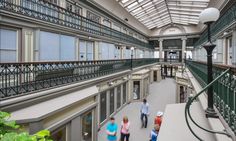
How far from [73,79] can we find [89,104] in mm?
1558

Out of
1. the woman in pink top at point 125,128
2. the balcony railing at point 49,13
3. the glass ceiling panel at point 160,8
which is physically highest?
the glass ceiling panel at point 160,8

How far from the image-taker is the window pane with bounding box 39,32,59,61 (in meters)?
8.88

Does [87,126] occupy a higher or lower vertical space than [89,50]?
lower

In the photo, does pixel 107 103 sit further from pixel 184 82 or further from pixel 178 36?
Result: pixel 178 36

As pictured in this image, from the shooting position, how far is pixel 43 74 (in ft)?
22.1

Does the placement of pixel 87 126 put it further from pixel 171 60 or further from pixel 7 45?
pixel 171 60

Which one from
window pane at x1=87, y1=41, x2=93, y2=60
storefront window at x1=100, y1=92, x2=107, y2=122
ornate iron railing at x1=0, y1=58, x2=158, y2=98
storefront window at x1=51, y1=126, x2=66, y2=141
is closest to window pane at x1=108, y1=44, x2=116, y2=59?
window pane at x1=87, y1=41, x2=93, y2=60

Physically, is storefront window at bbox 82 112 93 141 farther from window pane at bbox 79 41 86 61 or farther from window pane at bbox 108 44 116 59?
window pane at bbox 108 44 116 59

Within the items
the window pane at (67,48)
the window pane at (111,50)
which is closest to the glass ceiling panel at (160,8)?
the window pane at (111,50)

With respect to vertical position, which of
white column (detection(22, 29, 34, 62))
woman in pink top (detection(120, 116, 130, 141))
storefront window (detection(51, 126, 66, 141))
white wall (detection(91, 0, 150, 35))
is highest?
white wall (detection(91, 0, 150, 35))

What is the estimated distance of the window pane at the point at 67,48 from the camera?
10630 millimetres

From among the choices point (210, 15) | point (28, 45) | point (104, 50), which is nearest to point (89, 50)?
point (104, 50)

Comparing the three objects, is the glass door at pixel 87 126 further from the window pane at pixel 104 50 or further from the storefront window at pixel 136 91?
the storefront window at pixel 136 91

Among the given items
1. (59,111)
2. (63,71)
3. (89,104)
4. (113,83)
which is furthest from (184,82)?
(59,111)
